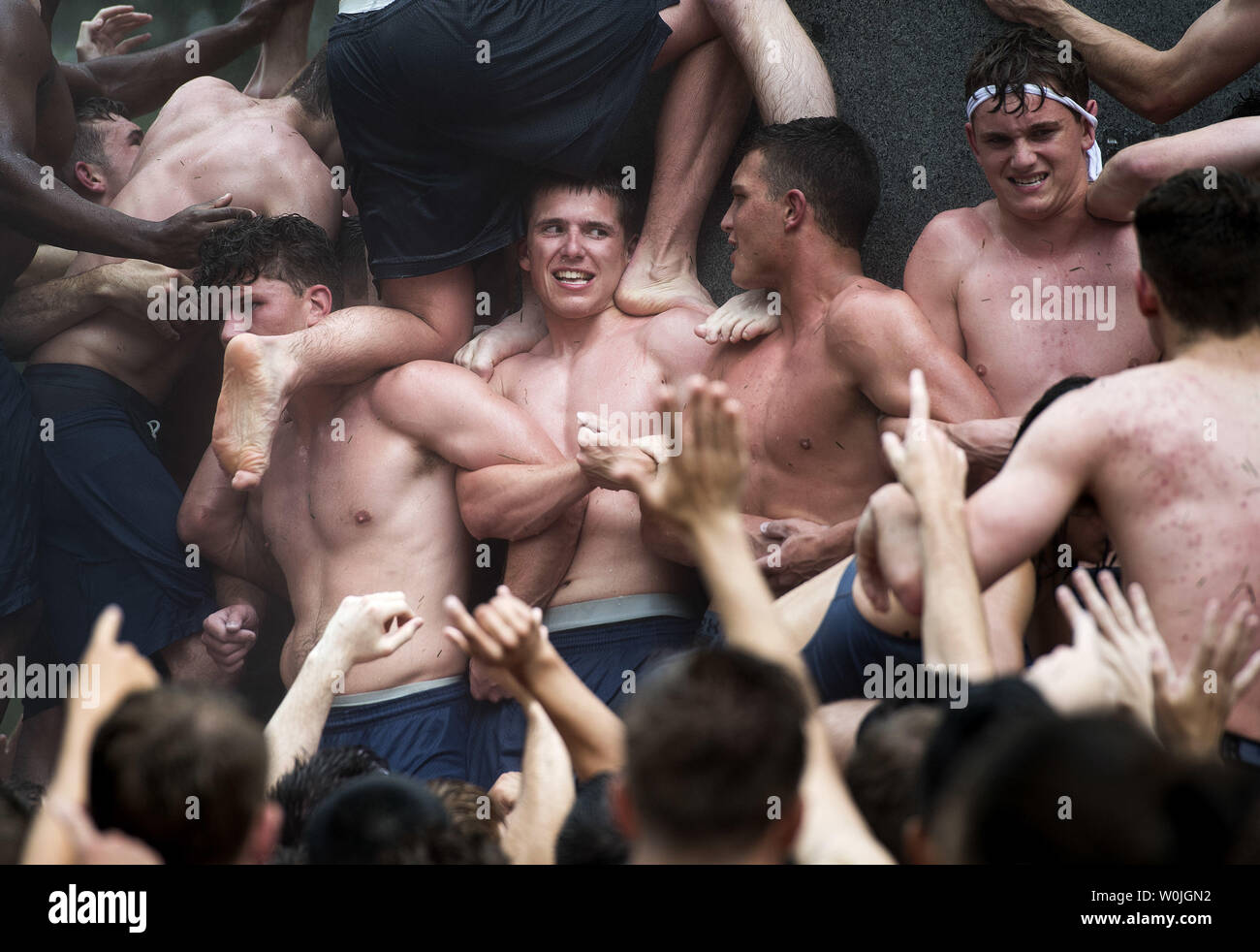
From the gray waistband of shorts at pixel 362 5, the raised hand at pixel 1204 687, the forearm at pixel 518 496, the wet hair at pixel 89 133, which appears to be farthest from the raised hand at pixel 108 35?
the raised hand at pixel 1204 687

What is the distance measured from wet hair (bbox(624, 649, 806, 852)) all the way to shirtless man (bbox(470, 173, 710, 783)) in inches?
73.4

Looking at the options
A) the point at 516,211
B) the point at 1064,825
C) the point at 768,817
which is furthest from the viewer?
the point at 516,211

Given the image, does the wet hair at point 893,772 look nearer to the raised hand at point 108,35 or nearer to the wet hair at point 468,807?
the wet hair at point 468,807

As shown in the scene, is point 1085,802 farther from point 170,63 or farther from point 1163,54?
point 170,63

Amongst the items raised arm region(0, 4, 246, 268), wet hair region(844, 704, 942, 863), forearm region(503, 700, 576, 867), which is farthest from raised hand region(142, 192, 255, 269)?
wet hair region(844, 704, 942, 863)

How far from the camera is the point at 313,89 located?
4.42 m

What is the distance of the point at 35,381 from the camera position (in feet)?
13.6

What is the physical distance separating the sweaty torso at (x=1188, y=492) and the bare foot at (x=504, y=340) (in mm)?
2163

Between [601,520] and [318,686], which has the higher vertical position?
[601,520]

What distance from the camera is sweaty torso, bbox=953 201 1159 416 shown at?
3279 millimetres

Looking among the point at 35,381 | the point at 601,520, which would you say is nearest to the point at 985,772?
the point at 601,520
